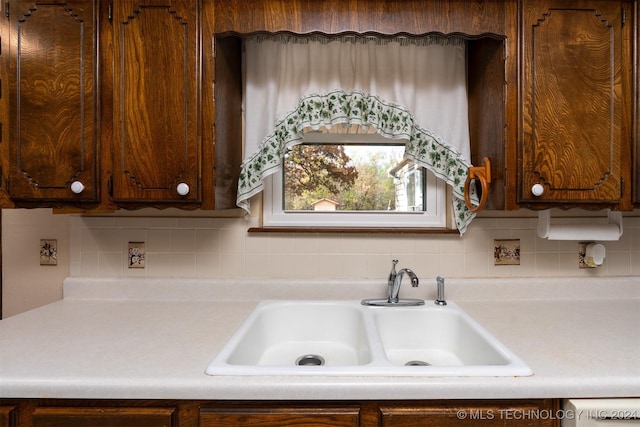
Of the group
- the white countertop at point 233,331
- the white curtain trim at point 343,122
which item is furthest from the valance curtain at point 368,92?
the white countertop at point 233,331

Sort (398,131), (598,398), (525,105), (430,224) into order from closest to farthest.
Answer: (598,398), (525,105), (398,131), (430,224)

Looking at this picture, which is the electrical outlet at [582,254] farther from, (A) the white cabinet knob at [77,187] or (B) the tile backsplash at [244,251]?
(A) the white cabinet knob at [77,187]

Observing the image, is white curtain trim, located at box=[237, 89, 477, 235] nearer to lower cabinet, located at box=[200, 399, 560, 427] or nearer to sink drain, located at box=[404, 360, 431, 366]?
sink drain, located at box=[404, 360, 431, 366]

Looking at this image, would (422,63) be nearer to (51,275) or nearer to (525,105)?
(525,105)

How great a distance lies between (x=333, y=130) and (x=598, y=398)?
1272 mm

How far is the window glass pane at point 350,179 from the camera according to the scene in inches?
63.8

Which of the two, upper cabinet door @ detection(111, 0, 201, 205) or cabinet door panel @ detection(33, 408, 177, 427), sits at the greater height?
upper cabinet door @ detection(111, 0, 201, 205)

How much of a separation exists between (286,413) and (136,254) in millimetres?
1055

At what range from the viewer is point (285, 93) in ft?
4.94

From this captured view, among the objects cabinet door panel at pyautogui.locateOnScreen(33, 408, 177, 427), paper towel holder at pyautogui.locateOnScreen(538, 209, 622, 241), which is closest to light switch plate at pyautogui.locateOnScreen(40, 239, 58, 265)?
cabinet door panel at pyautogui.locateOnScreen(33, 408, 177, 427)

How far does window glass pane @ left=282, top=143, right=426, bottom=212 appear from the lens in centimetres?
162

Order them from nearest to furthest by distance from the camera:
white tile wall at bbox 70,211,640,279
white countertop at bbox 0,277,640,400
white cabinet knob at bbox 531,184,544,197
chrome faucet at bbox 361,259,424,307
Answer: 1. white countertop at bbox 0,277,640,400
2. white cabinet knob at bbox 531,184,544,197
3. chrome faucet at bbox 361,259,424,307
4. white tile wall at bbox 70,211,640,279

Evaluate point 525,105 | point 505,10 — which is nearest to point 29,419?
point 525,105

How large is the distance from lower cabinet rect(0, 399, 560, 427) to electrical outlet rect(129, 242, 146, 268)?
733 millimetres
